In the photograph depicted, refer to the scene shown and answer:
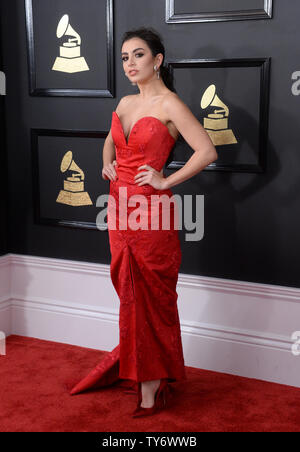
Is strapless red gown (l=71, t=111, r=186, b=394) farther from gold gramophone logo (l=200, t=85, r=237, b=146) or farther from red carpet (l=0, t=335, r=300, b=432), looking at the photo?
gold gramophone logo (l=200, t=85, r=237, b=146)

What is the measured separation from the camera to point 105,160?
2754 millimetres

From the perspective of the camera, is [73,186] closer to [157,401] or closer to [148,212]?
[148,212]

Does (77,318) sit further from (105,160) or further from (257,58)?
(257,58)

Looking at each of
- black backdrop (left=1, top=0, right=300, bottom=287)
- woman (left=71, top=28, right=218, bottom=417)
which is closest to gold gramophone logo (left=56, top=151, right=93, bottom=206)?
black backdrop (left=1, top=0, right=300, bottom=287)

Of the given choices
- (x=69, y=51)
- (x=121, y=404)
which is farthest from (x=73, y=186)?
(x=121, y=404)

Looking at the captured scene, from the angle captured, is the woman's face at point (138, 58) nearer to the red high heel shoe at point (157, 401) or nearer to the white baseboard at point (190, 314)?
the white baseboard at point (190, 314)

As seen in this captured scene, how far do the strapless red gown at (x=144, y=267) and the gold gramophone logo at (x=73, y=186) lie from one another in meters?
0.69

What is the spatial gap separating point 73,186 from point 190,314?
3.22ft

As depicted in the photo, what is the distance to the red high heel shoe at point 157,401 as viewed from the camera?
257 cm

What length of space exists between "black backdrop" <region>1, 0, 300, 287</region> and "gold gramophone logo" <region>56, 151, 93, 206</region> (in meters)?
0.17

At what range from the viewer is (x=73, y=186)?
10.7 ft

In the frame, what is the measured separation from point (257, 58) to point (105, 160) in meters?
0.87

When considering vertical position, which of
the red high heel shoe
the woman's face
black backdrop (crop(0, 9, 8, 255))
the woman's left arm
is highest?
the woman's face

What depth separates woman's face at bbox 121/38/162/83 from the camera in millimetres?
2404
